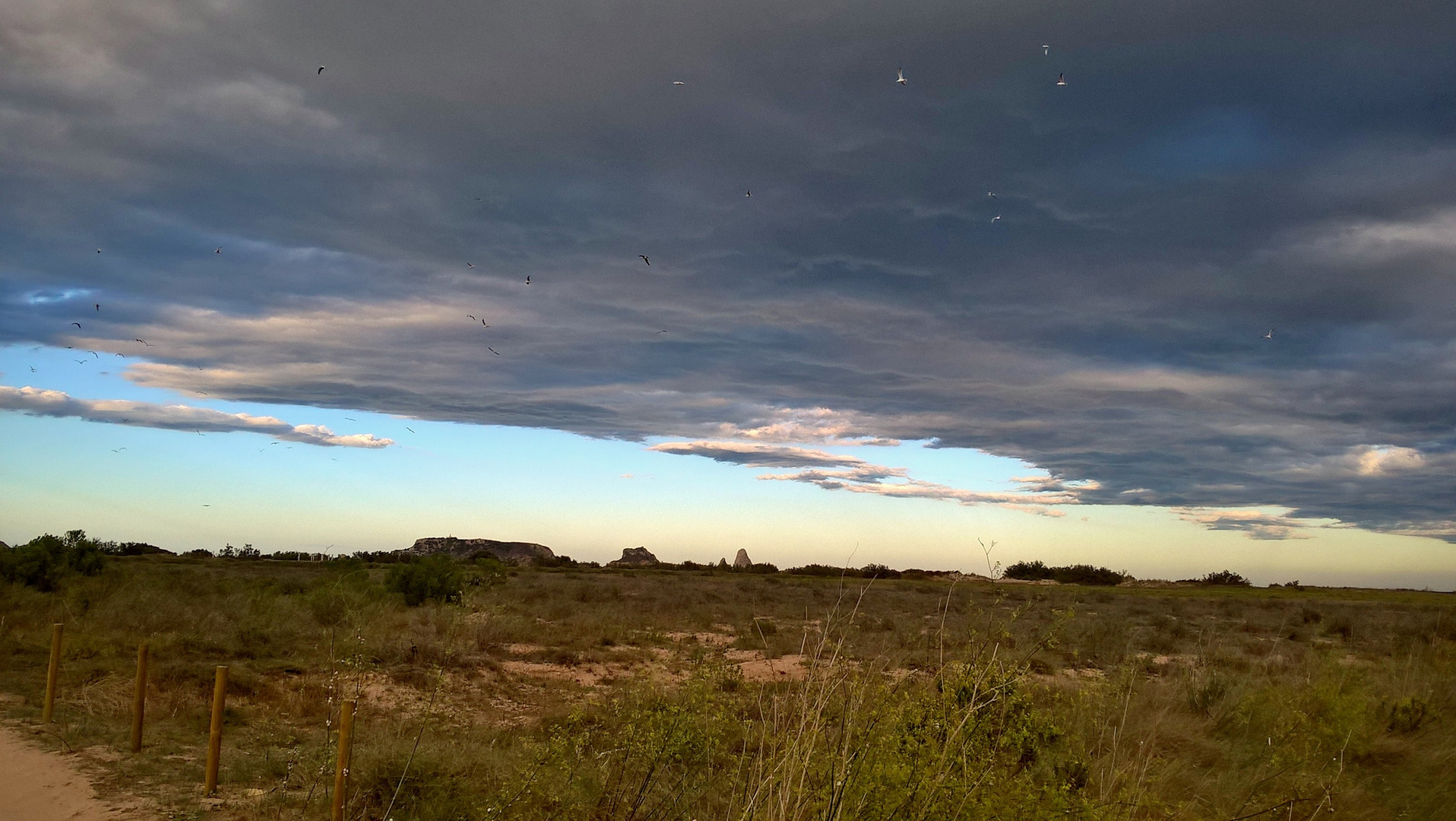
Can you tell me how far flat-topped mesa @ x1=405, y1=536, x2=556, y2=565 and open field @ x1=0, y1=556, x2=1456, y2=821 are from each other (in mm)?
48941

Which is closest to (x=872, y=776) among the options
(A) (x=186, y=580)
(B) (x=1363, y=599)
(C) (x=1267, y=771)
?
(C) (x=1267, y=771)

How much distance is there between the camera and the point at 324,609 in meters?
23.5

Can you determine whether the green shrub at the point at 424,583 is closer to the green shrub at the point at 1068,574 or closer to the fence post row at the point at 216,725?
the fence post row at the point at 216,725

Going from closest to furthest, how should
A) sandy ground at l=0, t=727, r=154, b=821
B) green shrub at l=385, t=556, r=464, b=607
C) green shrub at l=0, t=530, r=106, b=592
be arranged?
sandy ground at l=0, t=727, r=154, b=821 < green shrub at l=0, t=530, r=106, b=592 < green shrub at l=385, t=556, r=464, b=607

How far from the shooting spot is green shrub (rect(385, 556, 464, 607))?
2934 cm

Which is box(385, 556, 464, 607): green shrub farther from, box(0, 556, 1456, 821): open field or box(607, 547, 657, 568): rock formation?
box(607, 547, 657, 568): rock formation

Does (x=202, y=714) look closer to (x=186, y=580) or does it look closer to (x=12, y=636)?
(x=12, y=636)

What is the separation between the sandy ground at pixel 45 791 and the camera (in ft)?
30.2

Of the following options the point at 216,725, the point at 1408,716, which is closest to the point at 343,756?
the point at 216,725

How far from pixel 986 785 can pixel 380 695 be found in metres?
12.6

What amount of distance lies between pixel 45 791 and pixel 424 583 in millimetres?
20270

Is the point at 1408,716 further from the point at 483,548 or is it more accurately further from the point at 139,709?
the point at 483,548

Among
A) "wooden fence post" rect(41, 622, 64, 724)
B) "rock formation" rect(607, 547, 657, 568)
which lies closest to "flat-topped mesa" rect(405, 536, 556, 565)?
"rock formation" rect(607, 547, 657, 568)

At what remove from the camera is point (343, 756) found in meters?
7.24
